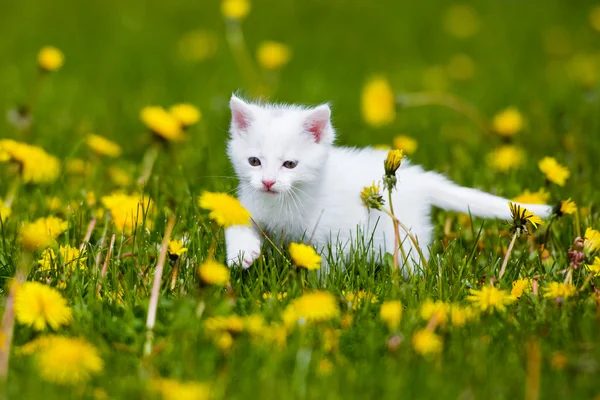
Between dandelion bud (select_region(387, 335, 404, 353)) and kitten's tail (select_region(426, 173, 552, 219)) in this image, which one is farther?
kitten's tail (select_region(426, 173, 552, 219))

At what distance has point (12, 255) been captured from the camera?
8.34 feet

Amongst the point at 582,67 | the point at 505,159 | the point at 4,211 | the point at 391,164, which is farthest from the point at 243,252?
the point at 582,67

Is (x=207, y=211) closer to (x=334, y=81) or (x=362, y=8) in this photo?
(x=334, y=81)

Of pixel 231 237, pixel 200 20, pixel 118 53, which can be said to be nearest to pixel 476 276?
pixel 231 237

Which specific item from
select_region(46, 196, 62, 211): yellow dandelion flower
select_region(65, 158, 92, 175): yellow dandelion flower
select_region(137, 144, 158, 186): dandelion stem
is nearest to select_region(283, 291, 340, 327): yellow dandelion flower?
select_region(46, 196, 62, 211): yellow dandelion flower

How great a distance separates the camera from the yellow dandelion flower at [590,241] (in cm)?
239

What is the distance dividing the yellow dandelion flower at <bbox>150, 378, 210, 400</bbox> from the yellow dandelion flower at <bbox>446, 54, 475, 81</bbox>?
4.56 m

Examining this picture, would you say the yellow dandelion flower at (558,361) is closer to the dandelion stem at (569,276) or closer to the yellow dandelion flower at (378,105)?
the dandelion stem at (569,276)

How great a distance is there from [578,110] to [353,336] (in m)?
3.16

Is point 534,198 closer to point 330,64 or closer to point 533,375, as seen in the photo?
point 533,375

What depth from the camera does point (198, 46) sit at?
6.26 meters

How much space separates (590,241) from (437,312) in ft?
2.07

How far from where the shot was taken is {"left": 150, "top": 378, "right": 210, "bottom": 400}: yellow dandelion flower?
162cm

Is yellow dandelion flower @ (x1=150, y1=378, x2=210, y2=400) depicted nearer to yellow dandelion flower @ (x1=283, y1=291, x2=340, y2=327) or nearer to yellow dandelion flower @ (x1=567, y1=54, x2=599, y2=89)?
yellow dandelion flower @ (x1=283, y1=291, x2=340, y2=327)
